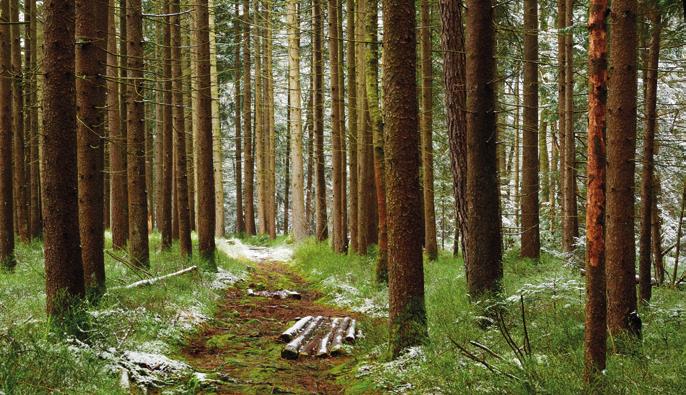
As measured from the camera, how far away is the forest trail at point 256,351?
652 centimetres

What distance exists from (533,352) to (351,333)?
320 centimetres

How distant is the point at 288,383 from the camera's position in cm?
658

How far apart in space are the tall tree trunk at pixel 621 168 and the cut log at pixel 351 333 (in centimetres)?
361

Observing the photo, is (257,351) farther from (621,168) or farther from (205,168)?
(205,168)

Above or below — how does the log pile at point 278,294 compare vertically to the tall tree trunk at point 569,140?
below

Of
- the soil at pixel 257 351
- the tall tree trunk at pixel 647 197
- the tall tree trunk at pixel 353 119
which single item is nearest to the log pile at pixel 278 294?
the soil at pixel 257 351

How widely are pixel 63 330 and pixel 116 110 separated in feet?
25.8

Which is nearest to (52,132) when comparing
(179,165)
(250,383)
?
(250,383)

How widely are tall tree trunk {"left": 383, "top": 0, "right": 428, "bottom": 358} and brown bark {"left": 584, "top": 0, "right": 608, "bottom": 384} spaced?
2278mm

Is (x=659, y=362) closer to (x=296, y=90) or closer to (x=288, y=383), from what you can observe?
(x=288, y=383)

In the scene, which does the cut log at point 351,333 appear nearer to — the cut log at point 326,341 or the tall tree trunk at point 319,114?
the cut log at point 326,341

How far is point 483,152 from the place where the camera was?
8.23m

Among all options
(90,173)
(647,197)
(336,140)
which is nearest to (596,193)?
(647,197)

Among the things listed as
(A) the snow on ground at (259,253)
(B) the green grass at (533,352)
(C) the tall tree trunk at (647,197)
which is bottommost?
(A) the snow on ground at (259,253)
